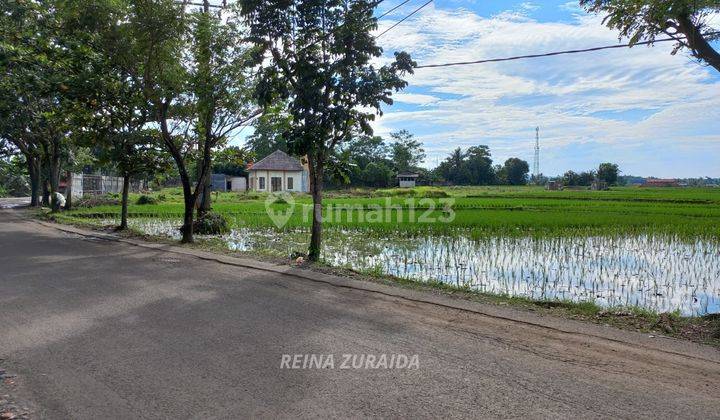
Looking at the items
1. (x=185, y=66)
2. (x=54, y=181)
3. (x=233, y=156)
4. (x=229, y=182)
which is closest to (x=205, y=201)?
(x=233, y=156)

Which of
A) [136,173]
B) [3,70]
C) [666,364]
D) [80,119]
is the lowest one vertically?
[666,364]

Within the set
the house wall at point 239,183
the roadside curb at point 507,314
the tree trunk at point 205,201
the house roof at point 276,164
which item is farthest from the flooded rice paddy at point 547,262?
the house wall at point 239,183

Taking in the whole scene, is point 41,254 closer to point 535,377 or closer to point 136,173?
point 136,173

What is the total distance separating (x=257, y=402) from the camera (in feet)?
12.0

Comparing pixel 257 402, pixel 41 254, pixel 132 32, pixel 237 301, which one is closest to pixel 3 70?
pixel 132 32

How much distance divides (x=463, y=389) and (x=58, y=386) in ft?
10.9

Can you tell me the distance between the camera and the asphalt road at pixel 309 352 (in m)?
3.62

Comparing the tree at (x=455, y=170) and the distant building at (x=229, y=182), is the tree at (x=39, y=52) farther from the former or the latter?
the tree at (x=455, y=170)

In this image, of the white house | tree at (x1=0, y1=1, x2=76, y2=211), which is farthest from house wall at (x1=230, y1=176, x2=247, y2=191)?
tree at (x1=0, y1=1, x2=76, y2=211)

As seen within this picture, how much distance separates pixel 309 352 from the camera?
4.71 meters

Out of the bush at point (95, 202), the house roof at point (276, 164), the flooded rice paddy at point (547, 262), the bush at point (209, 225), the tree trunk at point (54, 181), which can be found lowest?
the flooded rice paddy at point (547, 262)

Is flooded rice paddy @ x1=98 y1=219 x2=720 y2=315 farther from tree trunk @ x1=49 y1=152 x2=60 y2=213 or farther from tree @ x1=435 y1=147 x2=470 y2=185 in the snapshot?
tree @ x1=435 y1=147 x2=470 y2=185

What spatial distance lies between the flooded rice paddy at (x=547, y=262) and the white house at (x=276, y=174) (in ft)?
118

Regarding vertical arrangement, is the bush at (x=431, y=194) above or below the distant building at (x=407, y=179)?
below
